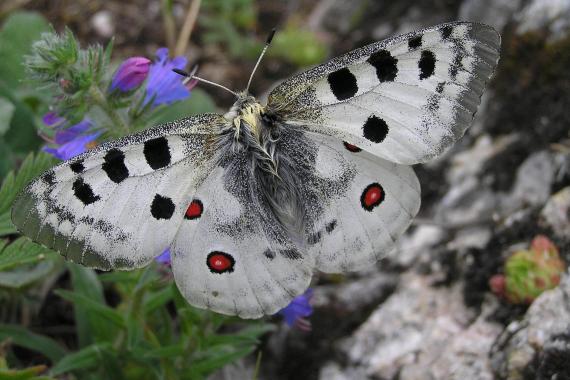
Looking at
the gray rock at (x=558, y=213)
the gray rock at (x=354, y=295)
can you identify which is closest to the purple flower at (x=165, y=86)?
the gray rock at (x=354, y=295)

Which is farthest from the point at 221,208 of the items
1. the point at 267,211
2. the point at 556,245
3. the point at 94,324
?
the point at 556,245

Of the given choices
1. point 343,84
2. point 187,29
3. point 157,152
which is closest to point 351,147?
point 343,84

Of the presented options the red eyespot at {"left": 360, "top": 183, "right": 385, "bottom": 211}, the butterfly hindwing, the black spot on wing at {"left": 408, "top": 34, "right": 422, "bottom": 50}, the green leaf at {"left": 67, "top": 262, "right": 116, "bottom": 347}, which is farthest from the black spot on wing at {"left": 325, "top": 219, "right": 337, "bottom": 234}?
the green leaf at {"left": 67, "top": 262, "right": 116, "bottom": 347}

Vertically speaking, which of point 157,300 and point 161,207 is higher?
point 161,207

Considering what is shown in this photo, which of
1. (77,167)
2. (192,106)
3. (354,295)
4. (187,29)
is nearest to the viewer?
(77,167)

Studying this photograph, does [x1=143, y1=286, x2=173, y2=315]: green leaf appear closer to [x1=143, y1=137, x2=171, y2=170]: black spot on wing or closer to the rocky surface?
the rocky surface

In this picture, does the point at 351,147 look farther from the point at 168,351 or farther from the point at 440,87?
the point at 168,351

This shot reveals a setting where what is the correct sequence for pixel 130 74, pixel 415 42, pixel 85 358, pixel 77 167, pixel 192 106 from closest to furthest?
pixel 77 167
pixel 415 42
pixel 130 74
pixel 85 358
pixel 192 106
